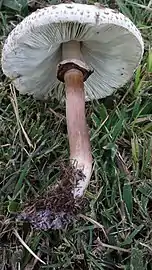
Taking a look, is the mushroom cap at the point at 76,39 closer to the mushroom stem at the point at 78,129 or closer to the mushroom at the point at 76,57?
the mushroom at the point at 76,57

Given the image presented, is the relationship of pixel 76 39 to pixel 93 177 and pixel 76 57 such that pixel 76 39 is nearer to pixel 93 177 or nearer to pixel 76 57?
pixel 76 57

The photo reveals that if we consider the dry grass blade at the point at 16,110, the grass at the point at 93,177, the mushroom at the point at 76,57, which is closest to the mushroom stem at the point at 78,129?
the mushroom at the point at 76,57

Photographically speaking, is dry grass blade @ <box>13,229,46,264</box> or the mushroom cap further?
dry grass blade @ <box>13,229,46,264</box>

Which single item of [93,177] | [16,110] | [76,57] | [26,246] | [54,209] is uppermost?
[76,57]

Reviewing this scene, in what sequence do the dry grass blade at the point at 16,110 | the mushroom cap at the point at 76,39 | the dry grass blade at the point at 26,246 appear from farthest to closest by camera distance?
the dry grass blade at the point at 16,110
the dry grass blade at the point at 26,246
the mushroom cap at the point at 76,39

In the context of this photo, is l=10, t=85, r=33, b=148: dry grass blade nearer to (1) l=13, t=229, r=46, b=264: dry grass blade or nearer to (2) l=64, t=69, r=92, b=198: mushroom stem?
(2) l=64, t=69, r=92, b=198: mushroom stem

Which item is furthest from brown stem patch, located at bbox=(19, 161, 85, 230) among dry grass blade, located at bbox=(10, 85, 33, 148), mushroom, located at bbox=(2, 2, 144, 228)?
dry grass blade, located at bbox=(10, 85, 33, 148)

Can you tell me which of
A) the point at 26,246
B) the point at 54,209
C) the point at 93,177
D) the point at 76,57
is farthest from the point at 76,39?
the point at 26,246
